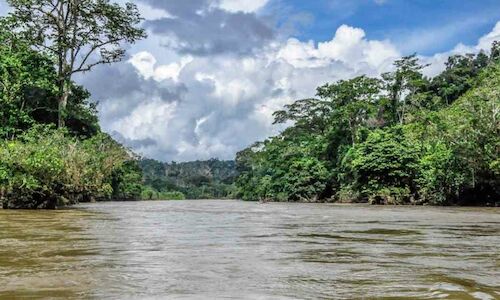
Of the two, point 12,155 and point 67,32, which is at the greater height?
point 67,32

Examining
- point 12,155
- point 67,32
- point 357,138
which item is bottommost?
point 12,155

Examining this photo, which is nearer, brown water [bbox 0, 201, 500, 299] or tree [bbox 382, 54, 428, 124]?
brown water [bbox 0, 201, 500, 299]

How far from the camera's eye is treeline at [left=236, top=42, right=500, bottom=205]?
95.1 ft

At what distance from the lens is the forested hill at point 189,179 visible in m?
94.7

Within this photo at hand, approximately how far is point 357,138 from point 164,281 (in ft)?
140

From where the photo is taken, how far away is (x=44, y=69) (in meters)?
27.6

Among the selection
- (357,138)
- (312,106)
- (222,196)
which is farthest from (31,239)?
(222,196)

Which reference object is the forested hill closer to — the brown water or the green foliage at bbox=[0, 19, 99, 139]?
the green foliage at bbox=[0, 19, 99, 139]

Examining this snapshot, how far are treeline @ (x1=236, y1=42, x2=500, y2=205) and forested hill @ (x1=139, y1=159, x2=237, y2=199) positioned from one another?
907 inches

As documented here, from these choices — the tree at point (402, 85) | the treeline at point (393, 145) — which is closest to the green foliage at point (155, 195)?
the treeline at point (393, 145)

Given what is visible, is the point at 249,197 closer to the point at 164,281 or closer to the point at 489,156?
the point at 489,156

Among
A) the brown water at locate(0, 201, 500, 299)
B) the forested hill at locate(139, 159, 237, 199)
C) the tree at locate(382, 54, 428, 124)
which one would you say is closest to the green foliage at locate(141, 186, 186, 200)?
the forested hill at locate(139, 159, 237, 199)

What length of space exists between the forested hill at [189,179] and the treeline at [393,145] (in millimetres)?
23030

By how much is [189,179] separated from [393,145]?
7352 centimetres
